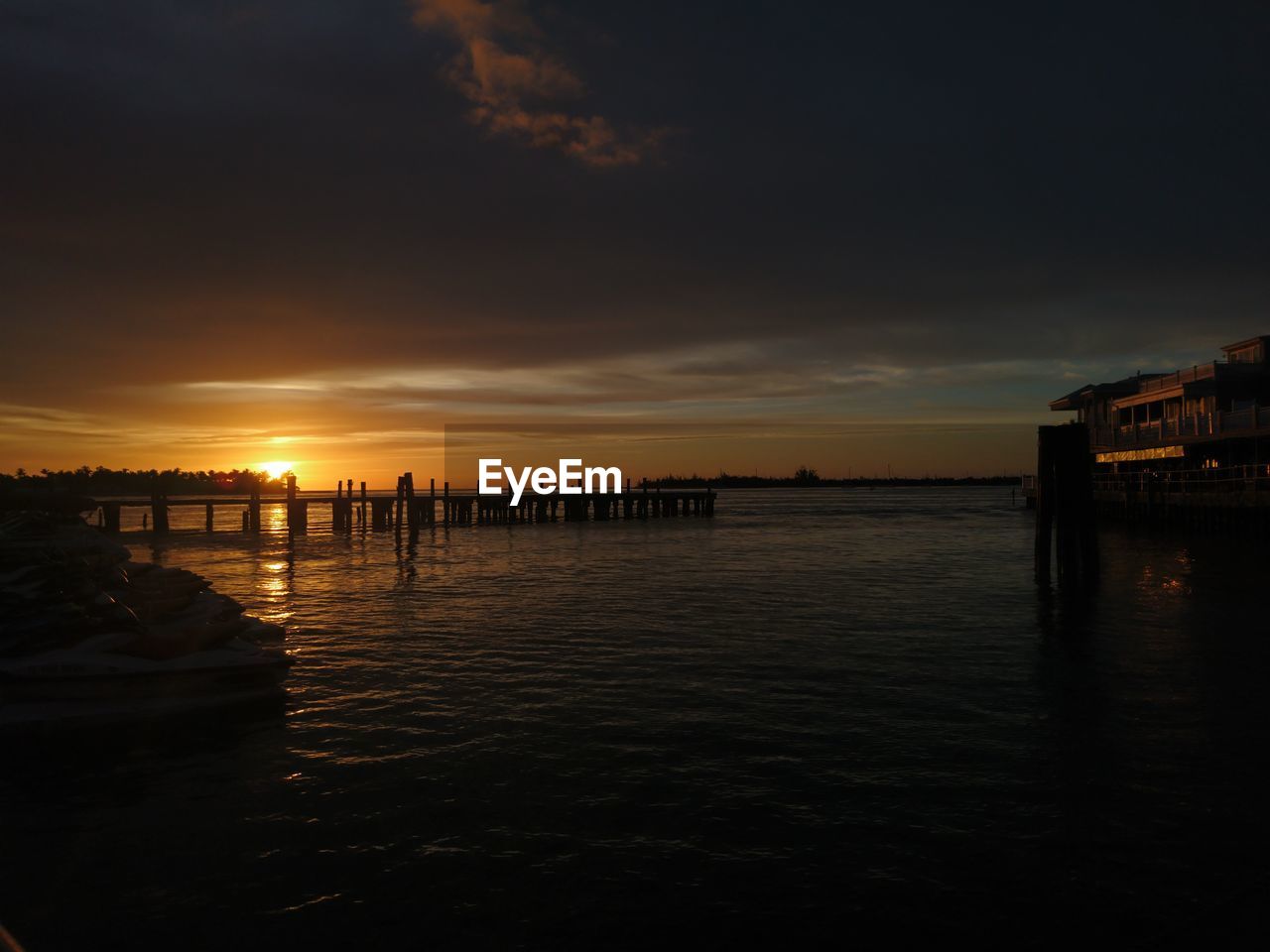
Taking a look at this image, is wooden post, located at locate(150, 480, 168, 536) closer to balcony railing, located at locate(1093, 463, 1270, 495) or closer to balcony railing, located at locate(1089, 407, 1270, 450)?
balcony railing, located at locate(1093, 463, 1270, 495)

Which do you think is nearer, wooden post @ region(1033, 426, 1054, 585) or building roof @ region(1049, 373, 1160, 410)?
wooden post @ region(1033, 426, 1054, 585)

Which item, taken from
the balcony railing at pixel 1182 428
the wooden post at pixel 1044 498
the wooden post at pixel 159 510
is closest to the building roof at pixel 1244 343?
the balcony railing at pixel 1182 428

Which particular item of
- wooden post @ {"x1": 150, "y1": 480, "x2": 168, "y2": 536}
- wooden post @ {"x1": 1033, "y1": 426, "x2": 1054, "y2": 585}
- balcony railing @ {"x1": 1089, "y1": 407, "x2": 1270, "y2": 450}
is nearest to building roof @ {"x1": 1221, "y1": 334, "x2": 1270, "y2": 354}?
balcony railing @ {"x1": 1089, "y1": 407, "x2": 1270, "y2": 450}

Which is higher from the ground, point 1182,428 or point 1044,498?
point 1182,428

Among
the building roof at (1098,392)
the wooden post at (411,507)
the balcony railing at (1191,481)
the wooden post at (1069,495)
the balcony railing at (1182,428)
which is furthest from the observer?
the building roof at (1098,392)

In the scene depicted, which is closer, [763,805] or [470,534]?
[763,805]

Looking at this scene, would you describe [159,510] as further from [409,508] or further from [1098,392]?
[1098,392]

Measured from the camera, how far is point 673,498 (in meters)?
87.3

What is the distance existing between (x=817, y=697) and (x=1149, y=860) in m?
5.40

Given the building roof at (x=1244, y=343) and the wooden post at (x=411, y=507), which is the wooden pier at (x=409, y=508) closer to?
the wooden post at (x=411, y=507)

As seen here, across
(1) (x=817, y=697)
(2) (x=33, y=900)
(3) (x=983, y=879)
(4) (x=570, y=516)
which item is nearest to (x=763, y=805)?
(3) (x=983, y=879)

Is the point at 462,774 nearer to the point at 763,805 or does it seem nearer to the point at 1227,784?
the point at 763,805

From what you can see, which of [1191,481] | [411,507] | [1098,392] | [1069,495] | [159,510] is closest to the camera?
[1069,495]

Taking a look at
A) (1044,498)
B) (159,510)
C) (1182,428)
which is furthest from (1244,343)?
(159,510)
